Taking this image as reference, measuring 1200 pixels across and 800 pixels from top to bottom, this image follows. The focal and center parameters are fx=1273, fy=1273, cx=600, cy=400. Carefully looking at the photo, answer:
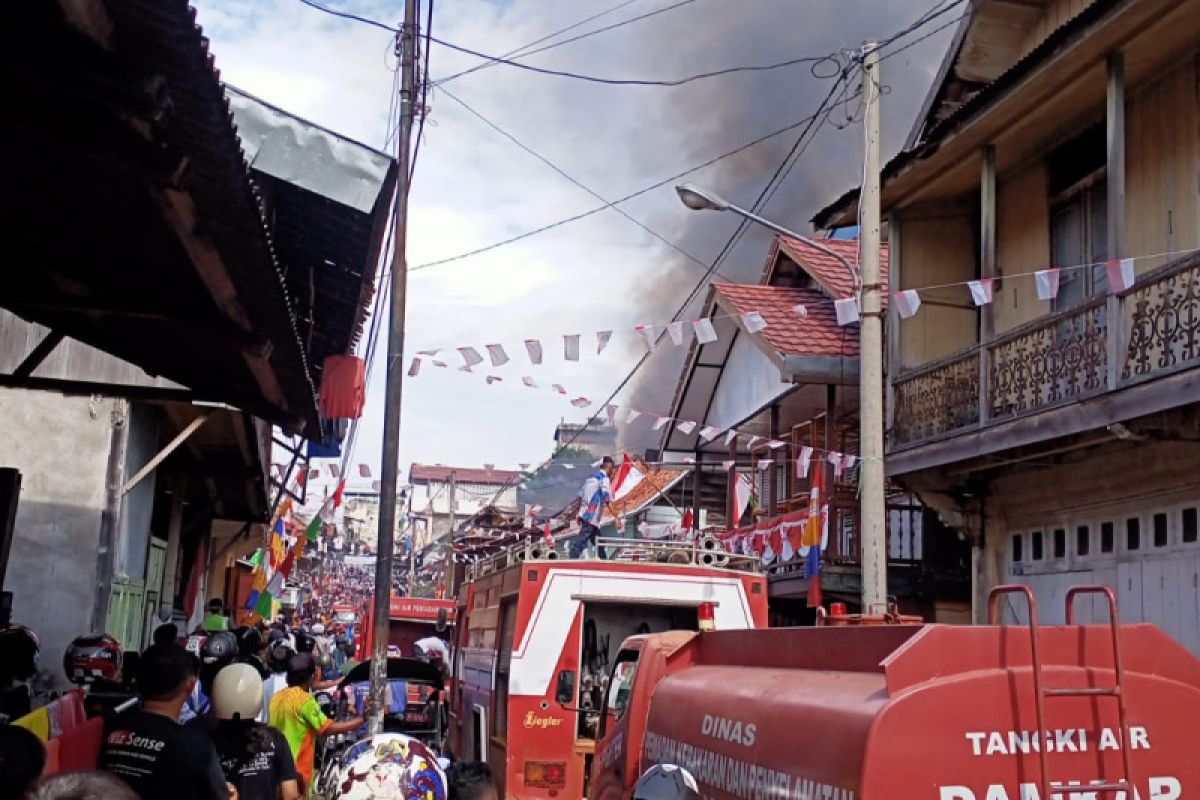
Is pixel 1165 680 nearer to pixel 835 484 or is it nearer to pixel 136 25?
pixel 136 25

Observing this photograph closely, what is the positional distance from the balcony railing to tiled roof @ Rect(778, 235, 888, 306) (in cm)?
501

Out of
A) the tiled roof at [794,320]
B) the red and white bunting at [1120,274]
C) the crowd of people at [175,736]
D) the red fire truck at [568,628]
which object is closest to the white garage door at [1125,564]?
the red and white bunting at [1120,274]

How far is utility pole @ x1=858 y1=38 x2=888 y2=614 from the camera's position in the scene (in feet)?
35.9

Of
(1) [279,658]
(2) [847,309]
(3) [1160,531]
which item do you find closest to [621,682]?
(1) [279,658]

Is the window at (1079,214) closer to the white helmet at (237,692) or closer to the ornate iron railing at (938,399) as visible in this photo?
the ornate iron railing at (938,399)

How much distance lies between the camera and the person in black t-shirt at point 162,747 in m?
4.25

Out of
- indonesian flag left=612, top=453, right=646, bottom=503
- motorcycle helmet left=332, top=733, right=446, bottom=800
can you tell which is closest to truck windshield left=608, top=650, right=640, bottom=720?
motorcycle helmet left=332, top=733, right=446, bottom=800

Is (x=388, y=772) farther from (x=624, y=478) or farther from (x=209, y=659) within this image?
(x=624, y=478)

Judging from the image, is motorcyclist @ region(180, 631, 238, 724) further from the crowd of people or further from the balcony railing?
the balcony railing

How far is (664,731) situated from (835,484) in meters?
11.7

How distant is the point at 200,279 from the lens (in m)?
5.32

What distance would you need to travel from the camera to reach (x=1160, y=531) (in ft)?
37.3

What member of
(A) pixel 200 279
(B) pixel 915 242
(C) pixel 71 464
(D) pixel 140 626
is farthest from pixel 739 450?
(A) pixel 200 279

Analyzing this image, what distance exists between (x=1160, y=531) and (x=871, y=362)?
3003 mm
